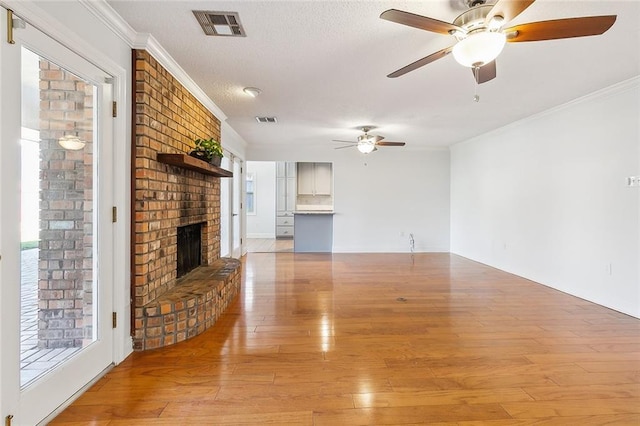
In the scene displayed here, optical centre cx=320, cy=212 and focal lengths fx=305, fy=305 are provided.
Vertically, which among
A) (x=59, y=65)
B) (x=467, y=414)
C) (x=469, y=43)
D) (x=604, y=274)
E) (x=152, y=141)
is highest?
(x=469, y=43)

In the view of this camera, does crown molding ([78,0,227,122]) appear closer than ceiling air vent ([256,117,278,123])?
Yes

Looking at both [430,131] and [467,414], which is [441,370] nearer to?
[467,414]

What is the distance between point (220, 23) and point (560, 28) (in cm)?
209

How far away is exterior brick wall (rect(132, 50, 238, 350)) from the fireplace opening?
16cm

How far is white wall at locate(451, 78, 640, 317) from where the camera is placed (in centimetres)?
324

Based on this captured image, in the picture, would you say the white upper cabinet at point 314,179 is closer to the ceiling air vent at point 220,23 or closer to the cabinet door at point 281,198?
the cabinet door at point 281,198

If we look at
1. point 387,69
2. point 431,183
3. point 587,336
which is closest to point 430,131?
point 431,183

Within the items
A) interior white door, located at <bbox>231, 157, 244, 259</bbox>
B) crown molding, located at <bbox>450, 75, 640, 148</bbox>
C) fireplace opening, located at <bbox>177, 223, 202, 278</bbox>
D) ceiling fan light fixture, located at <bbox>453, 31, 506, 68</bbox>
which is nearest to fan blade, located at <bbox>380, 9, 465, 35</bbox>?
ceiling fan light fixture, located at <bbox>453, 31, 506, 68</bbox>

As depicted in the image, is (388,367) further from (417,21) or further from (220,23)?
(220,23)

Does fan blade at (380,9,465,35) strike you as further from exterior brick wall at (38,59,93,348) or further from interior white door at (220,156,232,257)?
interior white door at (220,156,232,257)

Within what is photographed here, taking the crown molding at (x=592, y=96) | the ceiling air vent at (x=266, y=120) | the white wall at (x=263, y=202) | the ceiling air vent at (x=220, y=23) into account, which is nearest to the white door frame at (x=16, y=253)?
the ceiling air vent at (x=220, y=23)

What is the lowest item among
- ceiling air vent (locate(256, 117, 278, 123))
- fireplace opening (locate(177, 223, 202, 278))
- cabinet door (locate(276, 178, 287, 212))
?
fireplace opening (locate(177, 223, 202, 278))

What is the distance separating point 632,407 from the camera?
1743 mm

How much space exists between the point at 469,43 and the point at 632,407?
7.49 feet
